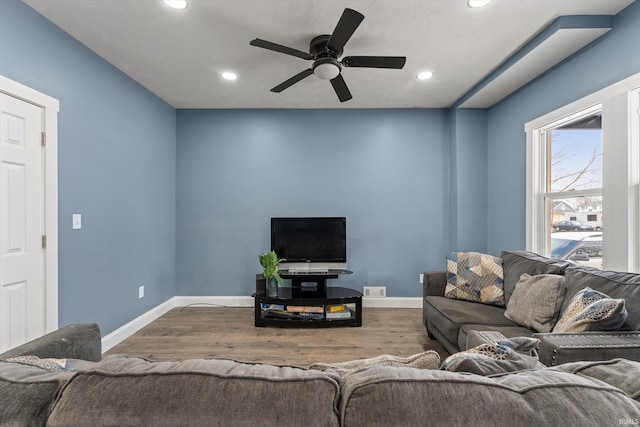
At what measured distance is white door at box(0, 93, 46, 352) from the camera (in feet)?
6.13

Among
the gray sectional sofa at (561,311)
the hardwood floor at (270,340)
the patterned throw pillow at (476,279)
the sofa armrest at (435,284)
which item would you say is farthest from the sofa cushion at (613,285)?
the hardwood floor at (270,340)

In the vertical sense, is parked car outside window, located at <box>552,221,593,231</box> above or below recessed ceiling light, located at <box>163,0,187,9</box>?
below

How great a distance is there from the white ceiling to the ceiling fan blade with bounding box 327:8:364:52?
0.20 m

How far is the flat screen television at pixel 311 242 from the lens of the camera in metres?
3.58

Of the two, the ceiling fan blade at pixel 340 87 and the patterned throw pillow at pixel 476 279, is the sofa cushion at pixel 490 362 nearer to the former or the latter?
the patterned throw pillow at pixel 476 279

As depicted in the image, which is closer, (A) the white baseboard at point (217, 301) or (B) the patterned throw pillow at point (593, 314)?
(B) the patterned throw pillow at point (593, 314)

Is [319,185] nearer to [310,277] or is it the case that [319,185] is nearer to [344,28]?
[310,277]

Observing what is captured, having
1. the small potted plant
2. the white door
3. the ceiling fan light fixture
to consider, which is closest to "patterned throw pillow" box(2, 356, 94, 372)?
the white door

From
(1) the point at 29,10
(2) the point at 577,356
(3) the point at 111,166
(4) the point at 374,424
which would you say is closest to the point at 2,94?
(1) the point at 29,10

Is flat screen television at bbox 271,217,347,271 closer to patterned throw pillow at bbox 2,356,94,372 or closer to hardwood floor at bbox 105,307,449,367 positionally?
hardwood floor at bbox 105,307,449,367

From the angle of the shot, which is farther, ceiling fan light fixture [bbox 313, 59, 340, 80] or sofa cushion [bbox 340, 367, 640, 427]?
ceiling fan light fixture [bbox 313, 59, 340, 80]

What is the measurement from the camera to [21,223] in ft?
6.46

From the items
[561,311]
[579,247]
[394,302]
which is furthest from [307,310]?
[579,247]

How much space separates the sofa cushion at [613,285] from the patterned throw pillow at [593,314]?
72 millimetres
